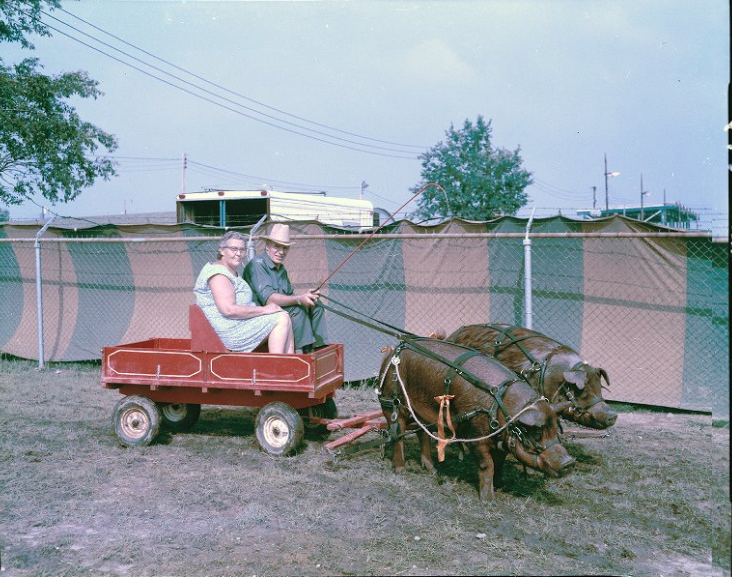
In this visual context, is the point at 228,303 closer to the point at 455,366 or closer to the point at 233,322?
the point at 233,322

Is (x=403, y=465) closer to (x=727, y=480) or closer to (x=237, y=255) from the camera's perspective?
(x=237, y=255)

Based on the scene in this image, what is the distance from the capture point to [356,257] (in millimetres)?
8562

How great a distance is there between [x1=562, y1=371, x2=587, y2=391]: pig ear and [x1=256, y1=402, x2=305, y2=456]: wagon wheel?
8.09 feet

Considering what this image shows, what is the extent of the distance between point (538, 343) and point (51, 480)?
4460 millimetres

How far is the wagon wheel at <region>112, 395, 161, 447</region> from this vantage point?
6.15m

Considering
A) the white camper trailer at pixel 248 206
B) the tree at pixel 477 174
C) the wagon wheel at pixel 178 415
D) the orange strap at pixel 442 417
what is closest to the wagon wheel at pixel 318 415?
the wagon wheel at pixel 178 415

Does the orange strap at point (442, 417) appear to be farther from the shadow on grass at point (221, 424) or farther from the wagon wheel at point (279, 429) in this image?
the shadow on grass at point (221, 424)

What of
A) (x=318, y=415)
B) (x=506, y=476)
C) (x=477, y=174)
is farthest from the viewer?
(x=477, y=174)

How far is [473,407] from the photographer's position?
4664 mm

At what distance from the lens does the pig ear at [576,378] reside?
5.02 metres

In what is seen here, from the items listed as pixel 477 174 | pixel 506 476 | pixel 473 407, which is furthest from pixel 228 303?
pixel 477 174

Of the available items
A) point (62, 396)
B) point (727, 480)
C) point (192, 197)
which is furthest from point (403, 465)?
point (192, 197)

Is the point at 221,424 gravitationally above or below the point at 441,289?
below

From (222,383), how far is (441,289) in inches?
137
